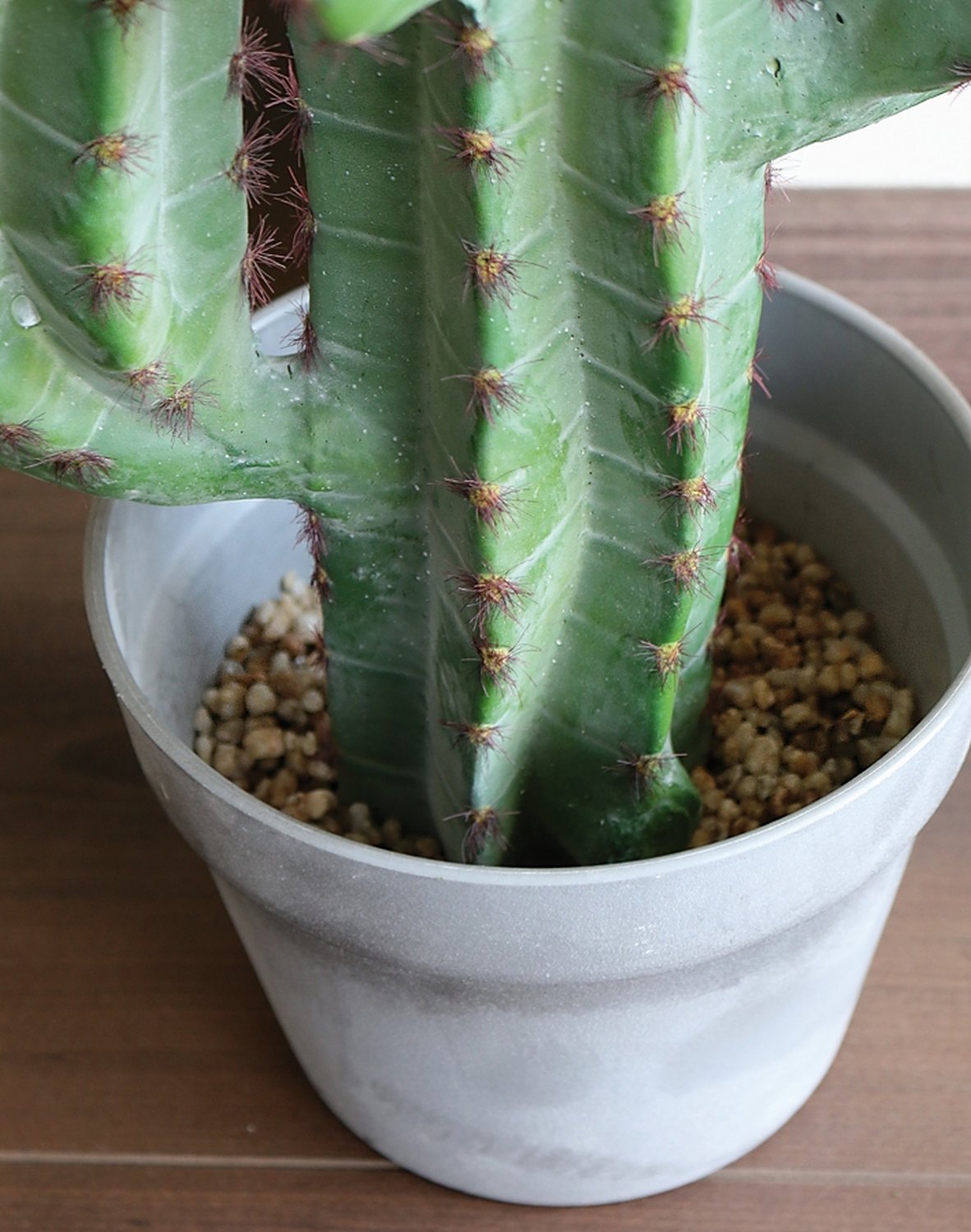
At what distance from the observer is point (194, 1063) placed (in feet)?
2.36

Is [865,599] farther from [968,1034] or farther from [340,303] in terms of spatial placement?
[340,303]

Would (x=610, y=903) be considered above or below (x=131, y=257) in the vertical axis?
below

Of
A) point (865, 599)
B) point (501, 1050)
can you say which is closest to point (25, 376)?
point (501, 1050)

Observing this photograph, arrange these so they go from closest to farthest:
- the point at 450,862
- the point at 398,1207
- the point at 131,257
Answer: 1. the point at 131,257
2. the point at 450,862
3. the point at 398,1207

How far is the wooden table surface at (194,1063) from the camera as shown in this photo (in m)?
0.66

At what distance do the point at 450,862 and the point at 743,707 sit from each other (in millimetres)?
222

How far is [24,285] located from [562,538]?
20 cm

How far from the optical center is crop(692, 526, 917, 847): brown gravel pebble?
65 cm

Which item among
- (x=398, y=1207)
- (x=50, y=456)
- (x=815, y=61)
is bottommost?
(x=398, y=1207)

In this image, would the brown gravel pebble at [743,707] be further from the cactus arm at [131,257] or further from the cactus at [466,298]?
the cactus arm at [131,257]

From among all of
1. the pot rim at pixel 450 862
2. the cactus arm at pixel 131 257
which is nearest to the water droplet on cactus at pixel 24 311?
the cactus arm at pixel 131 257

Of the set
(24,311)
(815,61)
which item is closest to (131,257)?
(24,311)

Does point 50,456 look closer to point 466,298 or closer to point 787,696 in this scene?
point 466,298

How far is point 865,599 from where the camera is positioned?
2.34ft
